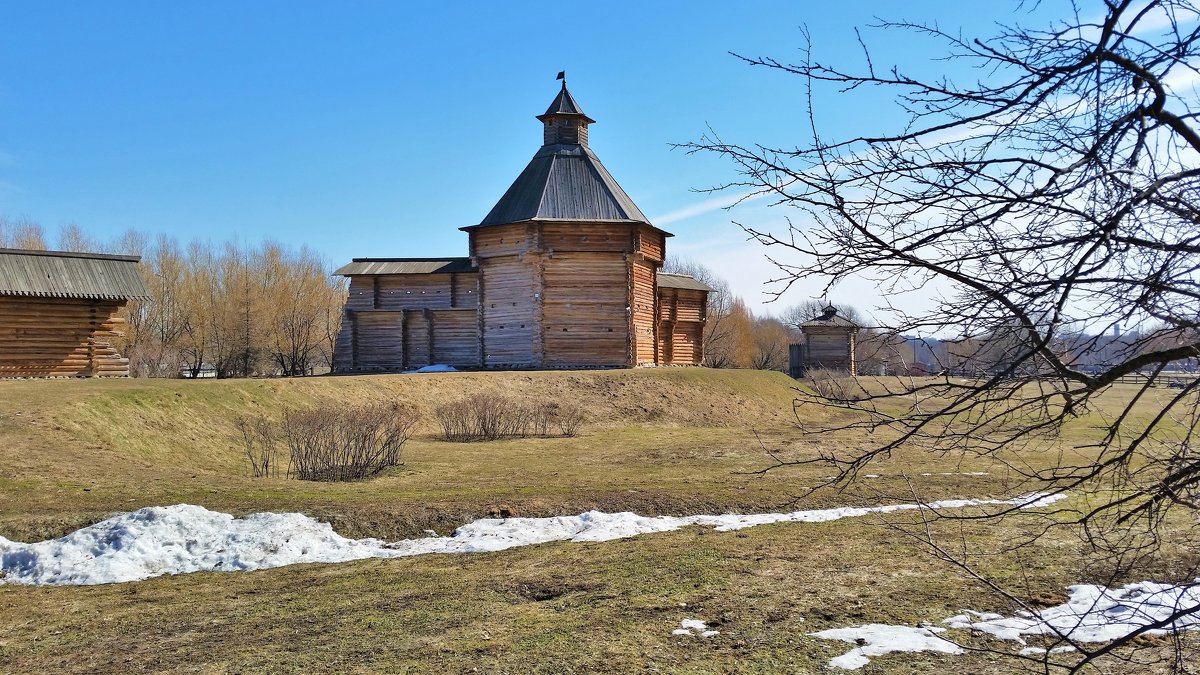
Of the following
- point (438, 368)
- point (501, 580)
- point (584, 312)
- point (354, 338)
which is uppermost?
point (584, 312)

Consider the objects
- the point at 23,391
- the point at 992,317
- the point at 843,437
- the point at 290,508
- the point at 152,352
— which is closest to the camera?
the point at 992,317

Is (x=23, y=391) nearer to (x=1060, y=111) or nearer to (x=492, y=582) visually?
(x=492, y=582)

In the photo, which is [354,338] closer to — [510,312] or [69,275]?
[510,312]

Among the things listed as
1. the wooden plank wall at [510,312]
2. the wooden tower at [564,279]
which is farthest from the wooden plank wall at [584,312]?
the wooden plank wall at [510,312]

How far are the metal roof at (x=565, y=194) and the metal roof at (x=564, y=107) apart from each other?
5.61 feet

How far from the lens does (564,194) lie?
35.3 metres

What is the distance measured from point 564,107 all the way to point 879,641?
119ft

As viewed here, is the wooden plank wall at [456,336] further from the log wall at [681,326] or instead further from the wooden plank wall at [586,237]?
the log wall at [681,326]

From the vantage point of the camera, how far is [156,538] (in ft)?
28.5

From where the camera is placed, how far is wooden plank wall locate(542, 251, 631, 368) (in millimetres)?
33094

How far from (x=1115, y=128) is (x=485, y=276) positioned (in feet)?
107

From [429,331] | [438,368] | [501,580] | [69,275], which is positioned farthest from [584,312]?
[501,580]

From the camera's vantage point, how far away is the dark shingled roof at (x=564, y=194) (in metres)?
34.3

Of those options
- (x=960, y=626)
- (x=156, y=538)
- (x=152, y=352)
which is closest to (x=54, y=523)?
(x=156, y=538)
